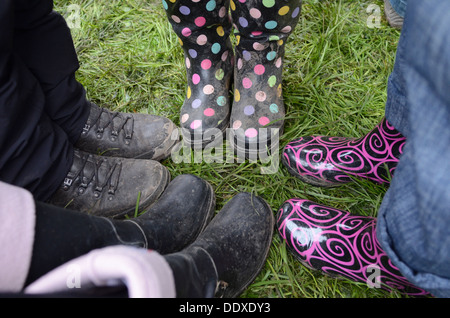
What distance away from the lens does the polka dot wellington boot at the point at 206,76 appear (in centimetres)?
111

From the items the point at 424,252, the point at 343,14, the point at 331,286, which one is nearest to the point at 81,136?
the point at 331,286

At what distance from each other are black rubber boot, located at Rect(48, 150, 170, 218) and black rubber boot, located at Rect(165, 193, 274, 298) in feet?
0.77

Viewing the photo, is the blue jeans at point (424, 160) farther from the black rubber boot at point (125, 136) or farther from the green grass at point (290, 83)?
the black rubber boot at point (125, 136)

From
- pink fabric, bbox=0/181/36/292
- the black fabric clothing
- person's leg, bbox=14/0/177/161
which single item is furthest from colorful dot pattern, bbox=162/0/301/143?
pink fabric, bbox=0/181/36/292

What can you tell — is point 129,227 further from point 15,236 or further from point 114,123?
point 114,123

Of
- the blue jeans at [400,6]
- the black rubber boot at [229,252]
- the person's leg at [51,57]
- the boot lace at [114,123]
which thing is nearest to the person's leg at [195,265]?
the black rubber boot at [229,252]

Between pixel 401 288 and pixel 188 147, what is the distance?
29.6 inches

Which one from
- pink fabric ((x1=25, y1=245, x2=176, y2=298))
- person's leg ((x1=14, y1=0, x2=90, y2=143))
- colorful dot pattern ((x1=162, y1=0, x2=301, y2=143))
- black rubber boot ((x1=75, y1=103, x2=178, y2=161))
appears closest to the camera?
pink fabric ((x1=25, y1=245, x2=176, y2=298))

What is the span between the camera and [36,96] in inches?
36.5

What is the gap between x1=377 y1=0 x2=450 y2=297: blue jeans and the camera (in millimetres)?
537

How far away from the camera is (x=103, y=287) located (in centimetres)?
51

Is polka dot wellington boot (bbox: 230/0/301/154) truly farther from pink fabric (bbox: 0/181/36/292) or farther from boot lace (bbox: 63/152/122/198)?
pink fabric (bbox: 0/181/36/292)

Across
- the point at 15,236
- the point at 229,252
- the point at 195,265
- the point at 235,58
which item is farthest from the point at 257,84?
the point at 15,236

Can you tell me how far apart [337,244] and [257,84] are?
0.56m
